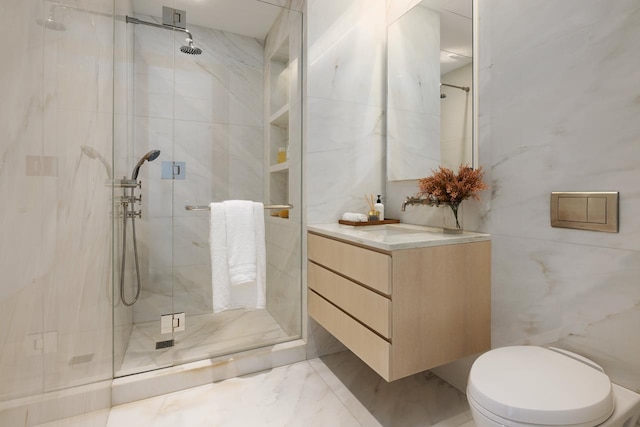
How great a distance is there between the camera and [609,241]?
1054 mm

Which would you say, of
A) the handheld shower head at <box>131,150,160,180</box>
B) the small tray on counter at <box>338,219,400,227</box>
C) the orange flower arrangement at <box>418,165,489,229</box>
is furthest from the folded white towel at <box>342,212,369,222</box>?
the handheld shower head at <box>131,150,160,180</box>

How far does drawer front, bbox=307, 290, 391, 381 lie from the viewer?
126 centimetres

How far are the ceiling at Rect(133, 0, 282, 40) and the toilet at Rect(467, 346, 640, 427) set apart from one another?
204 centimetres

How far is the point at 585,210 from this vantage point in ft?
3.63

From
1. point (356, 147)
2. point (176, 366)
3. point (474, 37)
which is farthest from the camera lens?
point (356, 147)

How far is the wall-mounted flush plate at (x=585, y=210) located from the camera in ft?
3.41

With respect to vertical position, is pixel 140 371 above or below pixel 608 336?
below

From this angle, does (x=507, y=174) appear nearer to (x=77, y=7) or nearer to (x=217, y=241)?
(x=217, y=241)

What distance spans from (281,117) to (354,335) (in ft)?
4.37

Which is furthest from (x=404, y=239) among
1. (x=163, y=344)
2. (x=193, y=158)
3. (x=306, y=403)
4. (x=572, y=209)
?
(x=163, y=344)

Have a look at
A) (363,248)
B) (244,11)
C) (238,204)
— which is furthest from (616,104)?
(244,11)

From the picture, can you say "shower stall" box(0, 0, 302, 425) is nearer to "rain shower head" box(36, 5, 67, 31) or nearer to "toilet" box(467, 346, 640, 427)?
"rain shower head" box(36, 5, 67, 31)

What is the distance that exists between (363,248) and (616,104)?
3.29ft

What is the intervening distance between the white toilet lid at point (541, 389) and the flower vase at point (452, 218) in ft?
1.98
